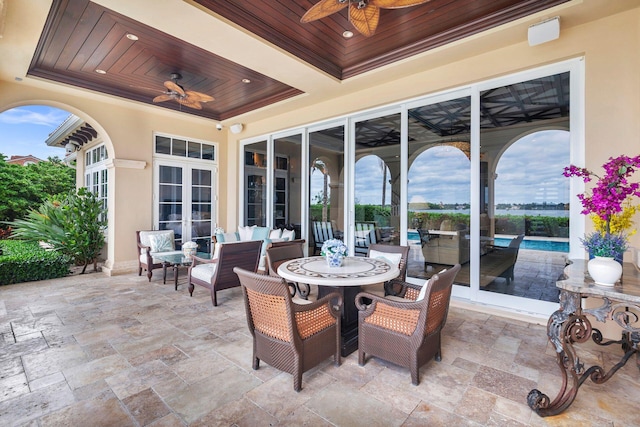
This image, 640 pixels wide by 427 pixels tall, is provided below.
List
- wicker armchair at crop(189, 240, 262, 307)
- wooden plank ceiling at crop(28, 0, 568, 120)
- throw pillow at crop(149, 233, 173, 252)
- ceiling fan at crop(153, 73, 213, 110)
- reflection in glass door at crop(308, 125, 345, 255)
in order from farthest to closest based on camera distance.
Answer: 1. throw pillow at crop(149, 233, 173, 252)
2. reflection in glass door at crop(308, 125, 345, 255)
3. ceiling fan at crop(153, 73, 213, 110)
4. wicker armchair at crop(189, 240, 262, 307)
5. wooden plank ceiling at crop(28, 0, 568, 120)

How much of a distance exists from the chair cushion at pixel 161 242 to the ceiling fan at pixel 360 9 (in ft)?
15.7

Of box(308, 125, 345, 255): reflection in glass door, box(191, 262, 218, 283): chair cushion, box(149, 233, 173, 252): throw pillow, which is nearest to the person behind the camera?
box(191, 262, 218, 283): chair cushion

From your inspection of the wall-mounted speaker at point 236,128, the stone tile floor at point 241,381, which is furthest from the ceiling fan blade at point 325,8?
the wall-mounted speaker at point 236,128

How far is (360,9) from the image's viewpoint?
271cm

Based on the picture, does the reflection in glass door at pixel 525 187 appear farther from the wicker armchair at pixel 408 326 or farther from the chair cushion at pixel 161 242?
the chair cushion at pixel 161 242

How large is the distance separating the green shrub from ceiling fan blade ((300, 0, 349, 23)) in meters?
6.03

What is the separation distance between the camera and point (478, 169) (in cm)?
385

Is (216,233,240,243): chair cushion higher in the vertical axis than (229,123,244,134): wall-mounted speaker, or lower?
lower

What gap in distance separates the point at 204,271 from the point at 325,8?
3564mm

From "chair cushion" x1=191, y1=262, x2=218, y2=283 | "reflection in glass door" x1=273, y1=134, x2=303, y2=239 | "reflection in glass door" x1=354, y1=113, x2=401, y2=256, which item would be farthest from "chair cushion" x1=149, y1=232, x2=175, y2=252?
"reflection in glass door" x1=354, y1=113, x2=401, y2=256

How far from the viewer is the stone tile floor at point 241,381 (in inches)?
73.4

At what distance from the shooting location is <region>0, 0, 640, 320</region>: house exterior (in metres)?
2.97

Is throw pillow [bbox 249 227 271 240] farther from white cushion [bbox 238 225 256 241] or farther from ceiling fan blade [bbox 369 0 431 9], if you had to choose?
ceiling fan blade [bbox 369 0 431 9]

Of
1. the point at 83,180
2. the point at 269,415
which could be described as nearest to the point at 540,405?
the point at 269,415
